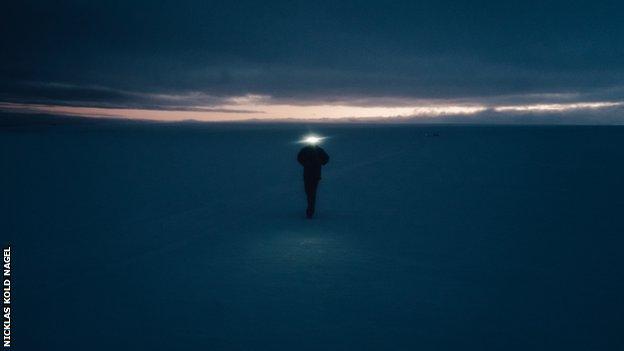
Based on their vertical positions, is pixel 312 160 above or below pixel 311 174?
above

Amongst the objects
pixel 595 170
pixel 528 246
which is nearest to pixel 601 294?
pixel 528 246

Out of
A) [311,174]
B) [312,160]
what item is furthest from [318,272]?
[312,160]

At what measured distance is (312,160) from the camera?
850cm

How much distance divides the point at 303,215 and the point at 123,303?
15.7 feet

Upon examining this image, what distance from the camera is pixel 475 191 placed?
39.6 ft

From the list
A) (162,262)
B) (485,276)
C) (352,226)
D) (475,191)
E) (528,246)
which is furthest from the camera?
(475,191)

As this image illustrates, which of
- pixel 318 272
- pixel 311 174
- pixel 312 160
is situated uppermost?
pixel 312 160

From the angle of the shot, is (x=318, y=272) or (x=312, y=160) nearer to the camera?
(x=318, y=272)

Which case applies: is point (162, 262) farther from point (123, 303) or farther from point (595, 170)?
point (595, 170)

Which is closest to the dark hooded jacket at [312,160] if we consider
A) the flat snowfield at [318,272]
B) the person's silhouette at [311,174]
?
the person's silhouette at [311,174]

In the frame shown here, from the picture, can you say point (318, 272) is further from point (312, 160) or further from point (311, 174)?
point (312, 160)

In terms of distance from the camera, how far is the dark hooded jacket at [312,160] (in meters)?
8.45

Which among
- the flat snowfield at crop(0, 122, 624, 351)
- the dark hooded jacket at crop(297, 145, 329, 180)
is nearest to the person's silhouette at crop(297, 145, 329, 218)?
the dark hooded jacket at crop(297, 145, 329, 180)

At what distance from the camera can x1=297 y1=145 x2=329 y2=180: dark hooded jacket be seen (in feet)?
27.7
